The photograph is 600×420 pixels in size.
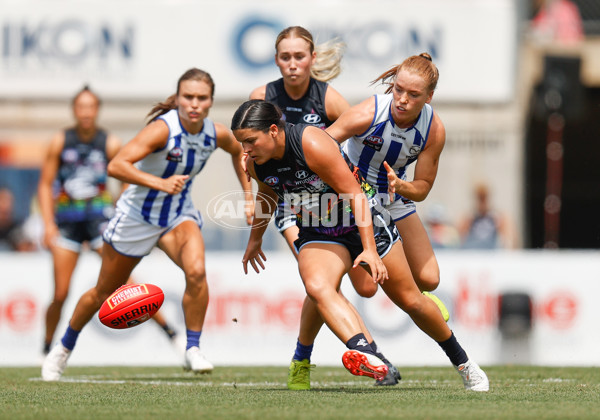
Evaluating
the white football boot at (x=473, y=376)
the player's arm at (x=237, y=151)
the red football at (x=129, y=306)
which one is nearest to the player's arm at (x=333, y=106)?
the player's arm at (x=237, y=151)

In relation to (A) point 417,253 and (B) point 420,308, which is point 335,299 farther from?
(A) point 417,253

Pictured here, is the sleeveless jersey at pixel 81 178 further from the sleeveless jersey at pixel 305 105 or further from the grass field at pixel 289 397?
the sleeveless jersey at pixel 305 105

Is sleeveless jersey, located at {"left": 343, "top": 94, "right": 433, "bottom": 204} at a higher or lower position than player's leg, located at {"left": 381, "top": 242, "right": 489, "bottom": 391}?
higher

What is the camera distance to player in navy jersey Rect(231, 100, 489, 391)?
5477 mm

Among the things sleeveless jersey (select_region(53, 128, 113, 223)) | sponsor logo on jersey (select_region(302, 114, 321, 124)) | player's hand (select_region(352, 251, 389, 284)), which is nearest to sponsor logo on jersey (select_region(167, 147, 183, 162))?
sponsor logo on jersey (select_region(302, 114, 321, 124))

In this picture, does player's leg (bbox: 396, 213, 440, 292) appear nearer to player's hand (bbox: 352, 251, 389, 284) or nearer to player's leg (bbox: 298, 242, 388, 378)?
player's leg (bbox: 298, 242, 388, 378)

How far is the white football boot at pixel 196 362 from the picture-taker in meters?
7.14

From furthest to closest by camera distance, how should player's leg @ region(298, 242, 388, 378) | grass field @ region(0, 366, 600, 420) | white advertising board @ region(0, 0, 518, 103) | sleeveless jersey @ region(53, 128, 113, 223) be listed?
white advertising board @ region(0, 0, 518, 103) → sleeveless jersey @ region(53, 128, 113, 223) → player's leg @ region(298, 242, 388, 378) → grass field @ region(0, 366, 600, 420)

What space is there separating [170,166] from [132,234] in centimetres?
53

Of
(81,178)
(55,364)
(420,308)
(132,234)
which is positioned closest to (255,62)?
(81,178)

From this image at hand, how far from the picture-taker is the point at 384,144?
6160 millimetres

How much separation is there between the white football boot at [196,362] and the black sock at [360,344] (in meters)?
2.00

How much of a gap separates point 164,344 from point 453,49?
7.80 meters

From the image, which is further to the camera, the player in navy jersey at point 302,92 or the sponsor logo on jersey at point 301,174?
the player in navy jersey at point 302,92
